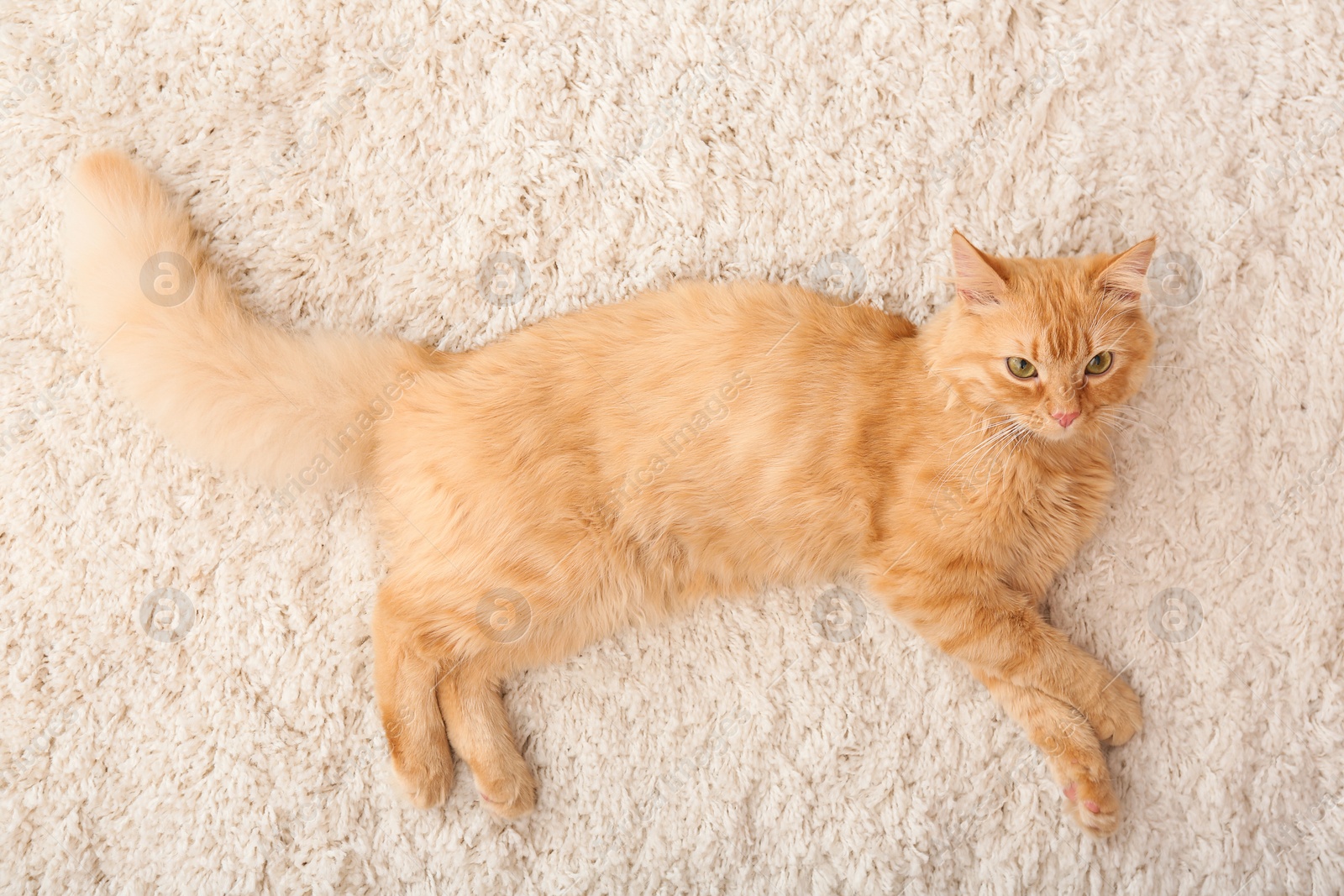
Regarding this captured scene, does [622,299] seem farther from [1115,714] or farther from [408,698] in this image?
[1115,714]

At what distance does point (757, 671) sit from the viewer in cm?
175

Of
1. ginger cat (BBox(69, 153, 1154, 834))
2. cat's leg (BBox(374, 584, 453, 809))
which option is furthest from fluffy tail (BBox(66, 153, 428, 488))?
cat's leg (BBox(374, 584, 453, 809))

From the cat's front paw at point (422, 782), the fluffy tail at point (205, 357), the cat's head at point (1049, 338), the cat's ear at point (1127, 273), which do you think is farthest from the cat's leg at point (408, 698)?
the cat's ear at point (1127, 273)

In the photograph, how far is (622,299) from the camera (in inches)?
70.3

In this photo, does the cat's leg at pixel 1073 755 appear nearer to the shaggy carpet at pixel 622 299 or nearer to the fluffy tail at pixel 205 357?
the shaggy carpet at pixel 622 299

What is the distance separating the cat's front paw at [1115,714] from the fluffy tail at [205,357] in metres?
1.52

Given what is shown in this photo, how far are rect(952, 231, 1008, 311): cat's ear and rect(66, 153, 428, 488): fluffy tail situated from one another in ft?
3.51

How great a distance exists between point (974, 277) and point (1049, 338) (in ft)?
0.53

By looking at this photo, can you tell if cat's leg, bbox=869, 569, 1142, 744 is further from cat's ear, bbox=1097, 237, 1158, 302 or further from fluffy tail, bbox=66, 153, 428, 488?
fluffy tail, bbox=66, 153, 428, 488

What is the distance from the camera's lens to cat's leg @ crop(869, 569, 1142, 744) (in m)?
1.58

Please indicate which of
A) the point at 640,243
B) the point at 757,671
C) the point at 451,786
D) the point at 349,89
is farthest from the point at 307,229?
the point at 757,671

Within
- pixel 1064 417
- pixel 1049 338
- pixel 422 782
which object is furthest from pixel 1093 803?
pixel 422 782

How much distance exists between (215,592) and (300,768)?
0.42 metres

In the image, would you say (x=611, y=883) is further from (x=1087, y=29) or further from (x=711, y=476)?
(x=1087, y=29)
